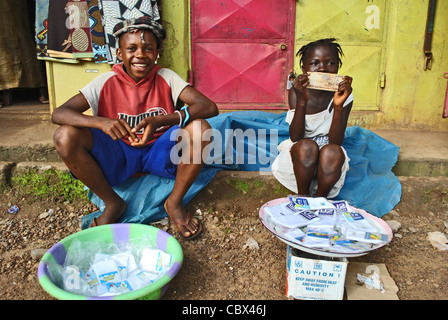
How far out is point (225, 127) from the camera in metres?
2.97

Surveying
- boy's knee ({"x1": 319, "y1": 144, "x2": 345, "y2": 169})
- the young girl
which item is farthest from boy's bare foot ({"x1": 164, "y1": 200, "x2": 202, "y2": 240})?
boy's knee ({"x1": 319, "y1": 144, "x2": 345, "y2": 169})

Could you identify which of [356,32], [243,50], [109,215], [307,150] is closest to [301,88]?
[307,150]

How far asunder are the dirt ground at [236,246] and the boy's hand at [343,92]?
785 mm

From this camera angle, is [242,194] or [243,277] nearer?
[243,277]

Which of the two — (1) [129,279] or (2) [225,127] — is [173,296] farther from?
(2) [225,127]

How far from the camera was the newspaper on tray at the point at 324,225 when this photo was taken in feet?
5.59

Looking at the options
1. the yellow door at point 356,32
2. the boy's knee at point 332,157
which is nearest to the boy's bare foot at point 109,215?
the boy's knee at point 332,157

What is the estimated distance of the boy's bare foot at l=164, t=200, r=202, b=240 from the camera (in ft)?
7.57

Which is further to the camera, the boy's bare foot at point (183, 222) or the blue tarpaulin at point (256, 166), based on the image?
the blue tarpaulin at point (256, 166)

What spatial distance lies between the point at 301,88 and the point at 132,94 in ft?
3.45

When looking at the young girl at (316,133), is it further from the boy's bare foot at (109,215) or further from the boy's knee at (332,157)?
the boy's bare foot at (109,215)

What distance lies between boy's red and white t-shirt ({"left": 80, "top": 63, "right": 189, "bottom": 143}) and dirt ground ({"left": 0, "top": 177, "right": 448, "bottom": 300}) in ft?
2.39

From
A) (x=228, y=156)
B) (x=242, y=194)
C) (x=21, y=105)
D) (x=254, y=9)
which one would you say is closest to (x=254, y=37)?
(x=254, y=9)

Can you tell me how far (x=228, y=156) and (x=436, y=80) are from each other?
2.37 m
